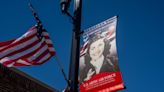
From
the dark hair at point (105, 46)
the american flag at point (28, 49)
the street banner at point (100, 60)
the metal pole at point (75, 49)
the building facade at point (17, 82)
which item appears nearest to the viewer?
the metal pole at point (75, 49)

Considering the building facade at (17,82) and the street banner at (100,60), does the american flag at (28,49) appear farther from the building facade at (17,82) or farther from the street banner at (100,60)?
the building facade at (17,82)

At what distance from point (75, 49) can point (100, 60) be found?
0.61 m

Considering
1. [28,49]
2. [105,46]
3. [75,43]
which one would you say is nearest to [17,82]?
[28,49]

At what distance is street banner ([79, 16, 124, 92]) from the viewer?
711cm

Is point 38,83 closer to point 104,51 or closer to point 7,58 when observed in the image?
point 7,58

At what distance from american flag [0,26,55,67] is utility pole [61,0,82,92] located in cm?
109

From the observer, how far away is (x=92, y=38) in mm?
8070

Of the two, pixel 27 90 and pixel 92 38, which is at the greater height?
pixel 27 90

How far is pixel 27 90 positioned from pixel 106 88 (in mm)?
6634

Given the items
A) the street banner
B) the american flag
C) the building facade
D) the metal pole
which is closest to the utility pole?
the metal pole

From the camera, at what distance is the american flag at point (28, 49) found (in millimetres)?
8531

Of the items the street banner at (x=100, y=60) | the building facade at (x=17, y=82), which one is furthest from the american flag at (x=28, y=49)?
the building facade at (x=17, y=82)

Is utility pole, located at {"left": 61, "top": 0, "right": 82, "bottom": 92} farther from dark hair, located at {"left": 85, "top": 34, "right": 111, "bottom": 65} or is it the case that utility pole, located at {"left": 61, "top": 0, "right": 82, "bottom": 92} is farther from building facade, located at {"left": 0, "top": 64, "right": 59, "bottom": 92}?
building facade, located at {"left": 0, "top": 64, "right": 59, "bottom": 92}

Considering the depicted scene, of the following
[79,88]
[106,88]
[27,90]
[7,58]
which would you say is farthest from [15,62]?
[27,90]
